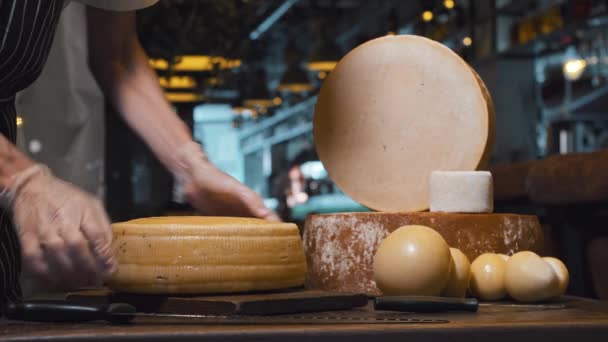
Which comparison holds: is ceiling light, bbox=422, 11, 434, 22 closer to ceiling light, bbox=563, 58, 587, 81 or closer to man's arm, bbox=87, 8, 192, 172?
ceiling light, bbox=563, 58, 587, 81

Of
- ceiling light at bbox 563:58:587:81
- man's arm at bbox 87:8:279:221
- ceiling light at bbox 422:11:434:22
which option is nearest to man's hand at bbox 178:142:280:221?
man's arm at bbox 87:8:279:221

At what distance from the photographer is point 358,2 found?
1271 cm

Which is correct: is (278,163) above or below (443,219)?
above

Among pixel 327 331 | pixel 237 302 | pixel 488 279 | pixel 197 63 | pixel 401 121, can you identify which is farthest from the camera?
pixel 197 63

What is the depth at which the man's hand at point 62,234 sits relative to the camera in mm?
822

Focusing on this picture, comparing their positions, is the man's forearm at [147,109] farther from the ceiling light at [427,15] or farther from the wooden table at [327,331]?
the ceiling light at [427,15]

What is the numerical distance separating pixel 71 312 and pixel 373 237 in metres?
0.58

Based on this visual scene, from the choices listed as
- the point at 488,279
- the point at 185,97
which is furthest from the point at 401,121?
the point at 185,97

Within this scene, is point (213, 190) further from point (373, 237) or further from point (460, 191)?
point (460, 191)

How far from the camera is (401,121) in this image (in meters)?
1.41

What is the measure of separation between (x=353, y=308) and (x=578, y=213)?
1778 mm

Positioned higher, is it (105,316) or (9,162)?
(9,162)

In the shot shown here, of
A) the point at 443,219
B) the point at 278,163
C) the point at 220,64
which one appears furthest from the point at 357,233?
the point at 278,163

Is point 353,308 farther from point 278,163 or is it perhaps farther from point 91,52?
point 278,163
